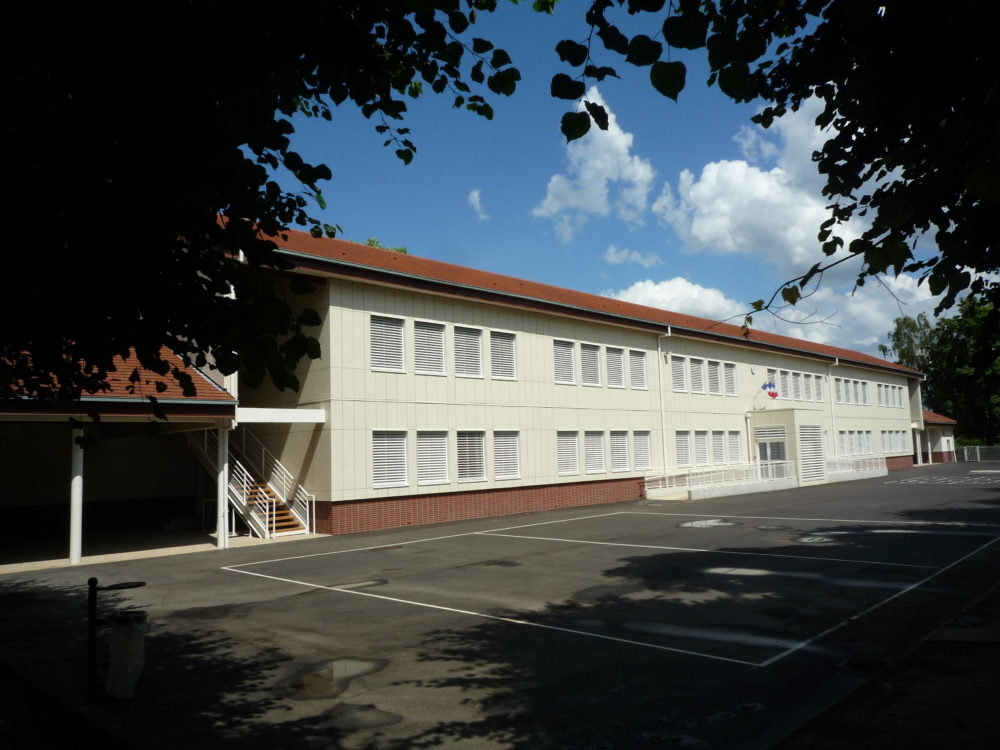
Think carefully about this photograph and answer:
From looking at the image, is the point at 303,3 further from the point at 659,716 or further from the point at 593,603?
the point at 593,603

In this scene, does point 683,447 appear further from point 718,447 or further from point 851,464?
point 851,464

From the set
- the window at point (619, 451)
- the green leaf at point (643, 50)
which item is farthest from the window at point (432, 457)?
the green leaf at point (643, 50)

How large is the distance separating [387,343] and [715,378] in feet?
64.3

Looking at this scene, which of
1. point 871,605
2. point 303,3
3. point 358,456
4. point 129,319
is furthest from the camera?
point 358,456

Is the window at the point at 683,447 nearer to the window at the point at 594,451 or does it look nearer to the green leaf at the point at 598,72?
the window at the point at 594,451

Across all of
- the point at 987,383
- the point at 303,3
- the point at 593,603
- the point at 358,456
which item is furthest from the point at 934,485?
the point at 303,3

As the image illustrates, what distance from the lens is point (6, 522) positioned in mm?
21469

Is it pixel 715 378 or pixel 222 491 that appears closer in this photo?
pixel 222 491

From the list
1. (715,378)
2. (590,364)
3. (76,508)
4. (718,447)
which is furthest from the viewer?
(715,378)

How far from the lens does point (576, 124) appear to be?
3379 mm

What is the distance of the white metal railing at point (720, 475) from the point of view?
100ft

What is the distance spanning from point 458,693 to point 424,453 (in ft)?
53.3

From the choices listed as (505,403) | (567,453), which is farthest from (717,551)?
(567,453)

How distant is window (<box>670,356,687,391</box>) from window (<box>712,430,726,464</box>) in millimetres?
3449
